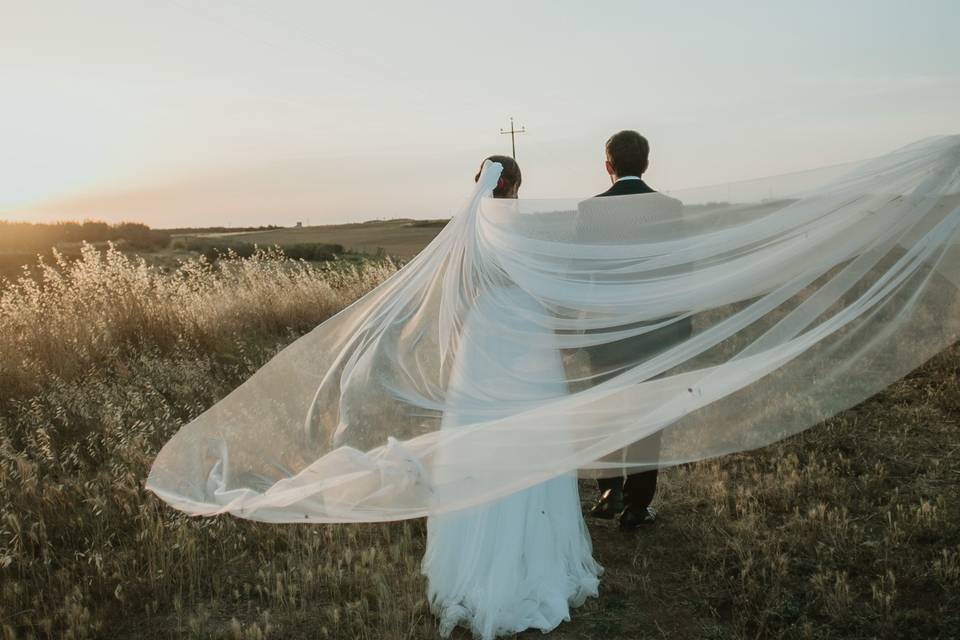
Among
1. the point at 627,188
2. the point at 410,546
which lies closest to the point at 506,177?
the point at 627,188

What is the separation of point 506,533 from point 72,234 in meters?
33.0

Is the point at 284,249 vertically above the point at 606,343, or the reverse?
the point at 284,249

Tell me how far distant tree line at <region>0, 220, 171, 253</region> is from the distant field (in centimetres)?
450

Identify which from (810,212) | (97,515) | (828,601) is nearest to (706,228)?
(810,212)

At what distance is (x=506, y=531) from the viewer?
3789mm

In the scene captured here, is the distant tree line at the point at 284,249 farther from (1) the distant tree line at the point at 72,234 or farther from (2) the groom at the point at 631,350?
(2) the groom at the point at 631,350

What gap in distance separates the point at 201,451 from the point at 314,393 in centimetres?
71

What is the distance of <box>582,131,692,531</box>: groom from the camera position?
414 centimetres

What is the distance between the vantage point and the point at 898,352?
3.90 m

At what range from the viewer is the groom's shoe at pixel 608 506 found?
4906 mm

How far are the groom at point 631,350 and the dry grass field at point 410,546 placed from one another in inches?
7.7

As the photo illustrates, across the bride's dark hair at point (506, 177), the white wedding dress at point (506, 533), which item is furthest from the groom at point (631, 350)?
the bride's dark hair at point (506, 177)

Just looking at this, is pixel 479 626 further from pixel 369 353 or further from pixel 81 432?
pixel 81 432

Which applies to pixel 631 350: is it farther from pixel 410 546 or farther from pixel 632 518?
pixel 410 546
